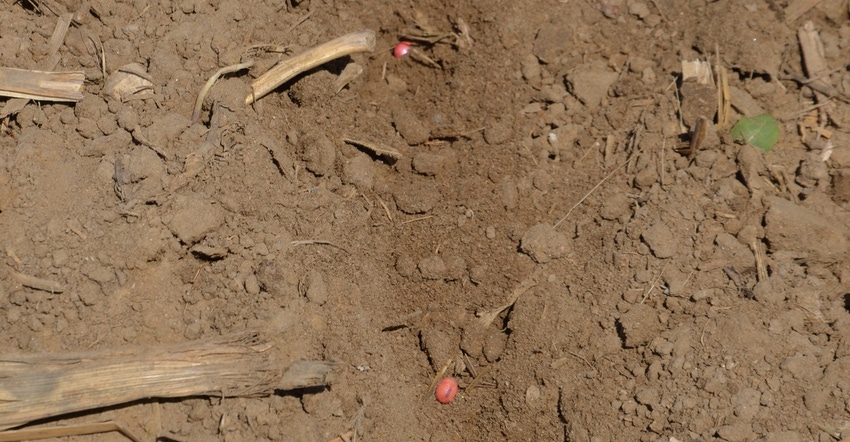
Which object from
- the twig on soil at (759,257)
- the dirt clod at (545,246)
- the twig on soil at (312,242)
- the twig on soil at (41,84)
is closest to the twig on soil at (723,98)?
the twig on soil at (759,257)

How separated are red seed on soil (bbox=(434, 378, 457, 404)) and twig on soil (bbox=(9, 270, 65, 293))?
1.62 metres

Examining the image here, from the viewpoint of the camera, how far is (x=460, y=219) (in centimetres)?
331

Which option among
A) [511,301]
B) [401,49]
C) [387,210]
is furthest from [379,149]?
[511,301]

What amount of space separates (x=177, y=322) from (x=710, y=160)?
2.52 meters

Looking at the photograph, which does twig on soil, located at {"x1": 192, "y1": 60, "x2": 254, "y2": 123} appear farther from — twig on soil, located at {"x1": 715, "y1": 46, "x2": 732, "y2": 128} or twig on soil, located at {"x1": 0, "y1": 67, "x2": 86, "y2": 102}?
twig on soil, located at {"x1": 715, "y1": 46, "x2": 732, "y2": 128}

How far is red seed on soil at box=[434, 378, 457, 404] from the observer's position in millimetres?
3090

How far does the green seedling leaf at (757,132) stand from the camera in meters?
3.37

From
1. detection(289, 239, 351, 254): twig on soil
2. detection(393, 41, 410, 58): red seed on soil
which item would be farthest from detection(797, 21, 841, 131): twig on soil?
detection(289, 239, 351, 254): twig on soil

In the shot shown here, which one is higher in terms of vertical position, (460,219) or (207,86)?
(207,86)

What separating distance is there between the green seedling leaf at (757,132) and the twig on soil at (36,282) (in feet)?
10.3

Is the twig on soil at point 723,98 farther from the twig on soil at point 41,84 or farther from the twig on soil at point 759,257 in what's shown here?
the twig on soil at point 41,84

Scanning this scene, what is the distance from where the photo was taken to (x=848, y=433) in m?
2.69

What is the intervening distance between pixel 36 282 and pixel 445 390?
174cm

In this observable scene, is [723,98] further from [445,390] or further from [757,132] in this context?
[445,390]
